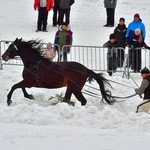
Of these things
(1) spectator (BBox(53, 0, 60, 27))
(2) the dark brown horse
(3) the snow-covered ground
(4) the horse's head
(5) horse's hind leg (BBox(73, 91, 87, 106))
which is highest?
(1) spectator (BBox(53, 0, 60, 27))

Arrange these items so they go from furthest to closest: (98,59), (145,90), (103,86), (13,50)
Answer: (98,59) < (13,50) < (103,86) < (145,90)

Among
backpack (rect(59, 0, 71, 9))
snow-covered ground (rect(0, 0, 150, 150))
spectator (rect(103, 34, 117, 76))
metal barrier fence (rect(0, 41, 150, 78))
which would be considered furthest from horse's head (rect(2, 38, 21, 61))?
backpack (rect(59, 0, 71, 9))

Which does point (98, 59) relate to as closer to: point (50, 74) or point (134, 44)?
point (134, 44)

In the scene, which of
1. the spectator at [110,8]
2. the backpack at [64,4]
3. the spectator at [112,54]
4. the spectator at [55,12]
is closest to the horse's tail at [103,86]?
the spectator at [112,54]

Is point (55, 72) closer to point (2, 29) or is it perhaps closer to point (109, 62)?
point (109, 62)

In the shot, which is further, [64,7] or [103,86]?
[64,7]

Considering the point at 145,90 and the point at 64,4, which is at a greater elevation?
the point at 64,4

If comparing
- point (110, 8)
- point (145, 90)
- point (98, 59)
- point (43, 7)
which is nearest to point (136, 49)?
point (98, 59)

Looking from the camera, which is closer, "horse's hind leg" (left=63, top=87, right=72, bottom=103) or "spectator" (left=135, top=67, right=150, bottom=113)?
"spectator" (left=135, top=67, right=150, bottom=113)

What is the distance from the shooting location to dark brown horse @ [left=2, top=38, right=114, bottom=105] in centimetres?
1403

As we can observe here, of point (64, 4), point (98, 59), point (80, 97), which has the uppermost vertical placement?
point (64, 4)

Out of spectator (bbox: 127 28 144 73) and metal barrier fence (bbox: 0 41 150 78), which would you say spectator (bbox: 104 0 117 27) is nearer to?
metal barrier fence (bbox: 0 41 150 78)

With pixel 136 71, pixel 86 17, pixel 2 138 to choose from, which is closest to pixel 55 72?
pixel 2 138

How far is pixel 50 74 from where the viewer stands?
46.5 feet
